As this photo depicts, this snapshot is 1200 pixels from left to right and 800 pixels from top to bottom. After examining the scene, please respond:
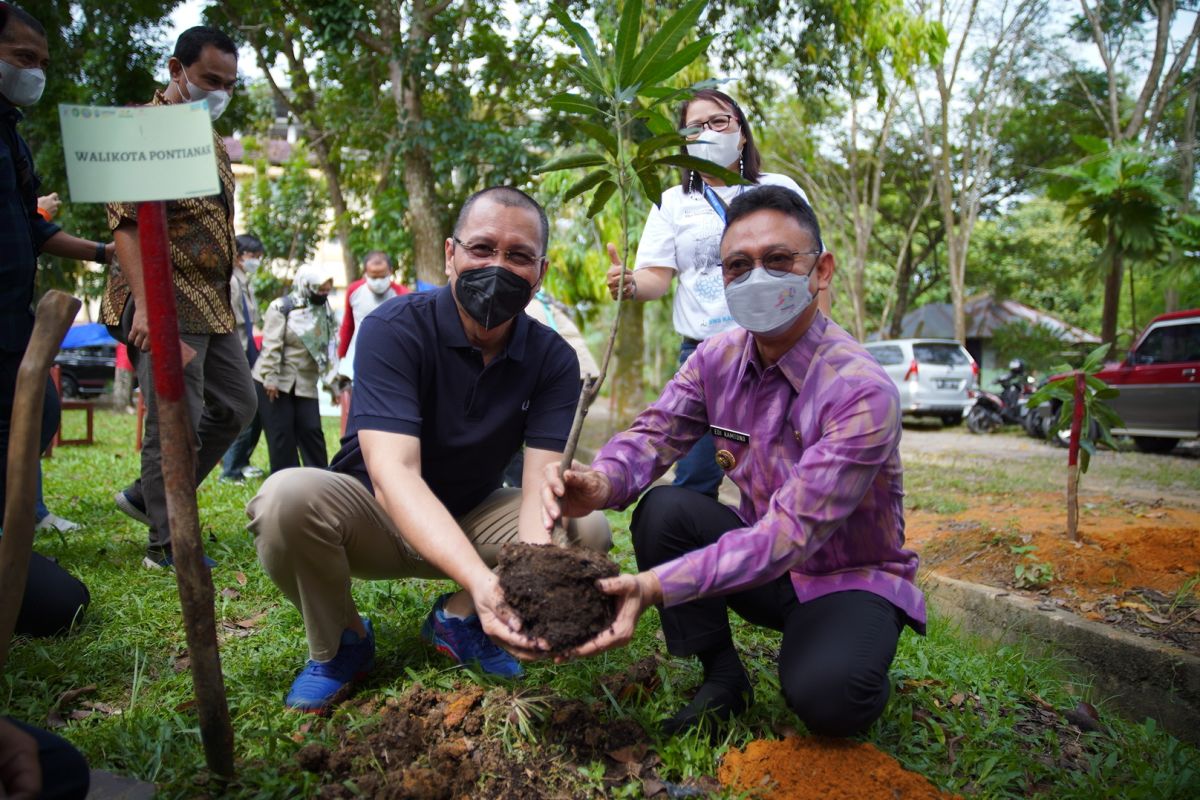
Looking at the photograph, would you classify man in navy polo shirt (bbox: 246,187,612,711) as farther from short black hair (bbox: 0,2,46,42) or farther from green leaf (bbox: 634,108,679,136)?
short black hair (bbox: 0,2,46,42)

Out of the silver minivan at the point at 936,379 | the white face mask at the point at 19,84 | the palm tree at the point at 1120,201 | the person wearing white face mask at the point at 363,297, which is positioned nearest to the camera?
the white face mask at the point at 19,84

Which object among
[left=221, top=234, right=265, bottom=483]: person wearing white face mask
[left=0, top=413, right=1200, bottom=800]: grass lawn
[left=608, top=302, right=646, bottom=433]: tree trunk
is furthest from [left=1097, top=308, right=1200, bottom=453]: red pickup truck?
[left=221, top=234, right=265, bottom=483]: person wearing white face mask

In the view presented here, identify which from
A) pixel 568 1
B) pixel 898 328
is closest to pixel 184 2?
pixel 568 1

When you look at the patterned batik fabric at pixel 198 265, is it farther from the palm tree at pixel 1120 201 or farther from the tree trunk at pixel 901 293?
the tree trunk at pixel 901 293

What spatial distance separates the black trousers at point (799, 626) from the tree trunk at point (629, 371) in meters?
8.51

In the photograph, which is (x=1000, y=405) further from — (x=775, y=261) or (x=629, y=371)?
(x=775, y=261)

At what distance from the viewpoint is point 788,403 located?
96.0 inches

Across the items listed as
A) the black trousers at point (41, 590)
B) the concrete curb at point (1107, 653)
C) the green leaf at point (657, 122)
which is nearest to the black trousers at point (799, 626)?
the green leaf at point (657, 122)

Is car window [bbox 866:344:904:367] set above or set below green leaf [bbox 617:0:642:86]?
below

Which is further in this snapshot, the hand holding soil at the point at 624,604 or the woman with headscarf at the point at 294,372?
the woman with headscarf at the point at 294,372

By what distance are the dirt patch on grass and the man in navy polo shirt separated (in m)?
2.24

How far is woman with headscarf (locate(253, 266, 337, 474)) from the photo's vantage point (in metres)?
6.02

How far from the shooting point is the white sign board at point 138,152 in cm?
171

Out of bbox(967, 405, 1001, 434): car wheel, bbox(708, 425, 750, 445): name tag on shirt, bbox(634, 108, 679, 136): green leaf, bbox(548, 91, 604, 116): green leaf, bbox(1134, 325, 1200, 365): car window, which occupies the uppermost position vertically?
bbox(548, 91, 604, 116): green leaf
